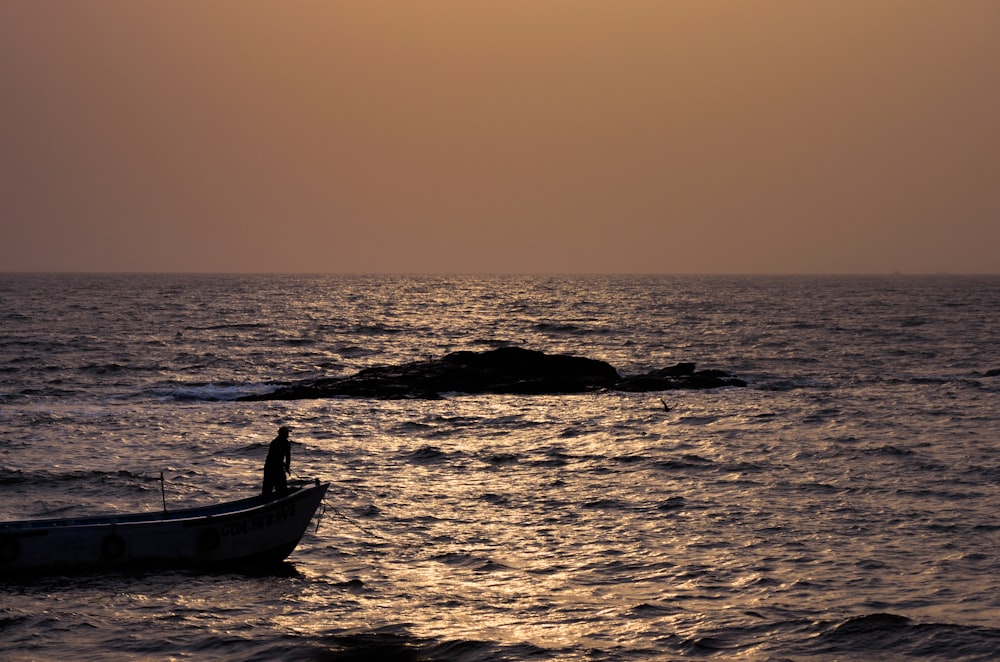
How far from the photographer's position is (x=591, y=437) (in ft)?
116

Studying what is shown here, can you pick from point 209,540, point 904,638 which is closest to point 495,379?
point 209,540

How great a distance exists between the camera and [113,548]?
1877 cm

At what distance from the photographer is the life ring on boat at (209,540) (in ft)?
62.8

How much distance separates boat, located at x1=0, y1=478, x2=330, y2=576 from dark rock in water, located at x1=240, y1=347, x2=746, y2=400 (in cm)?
2542

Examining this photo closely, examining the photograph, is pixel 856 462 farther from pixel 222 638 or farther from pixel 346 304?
pixel 346 304

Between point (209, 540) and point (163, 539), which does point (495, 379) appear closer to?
point (209, 540)

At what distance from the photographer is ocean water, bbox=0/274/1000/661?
15.8 m

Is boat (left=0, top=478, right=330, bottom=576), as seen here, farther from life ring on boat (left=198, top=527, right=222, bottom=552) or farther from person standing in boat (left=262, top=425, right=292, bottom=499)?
person standing in boat (left=262, top=425, right=292, bottom=499)

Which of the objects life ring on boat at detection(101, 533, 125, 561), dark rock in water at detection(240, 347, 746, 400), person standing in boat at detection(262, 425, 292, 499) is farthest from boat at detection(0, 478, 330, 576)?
dark rock in water at detection(240, 347, 746, 400)

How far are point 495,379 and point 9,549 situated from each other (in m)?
31.8

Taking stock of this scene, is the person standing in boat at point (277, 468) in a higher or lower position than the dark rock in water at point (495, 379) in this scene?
higher

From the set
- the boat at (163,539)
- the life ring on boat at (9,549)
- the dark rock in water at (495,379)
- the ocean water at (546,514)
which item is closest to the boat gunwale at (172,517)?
the boat at (163,539)

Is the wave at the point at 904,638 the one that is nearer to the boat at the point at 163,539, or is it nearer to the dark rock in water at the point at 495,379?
the boat at the point at 163,539

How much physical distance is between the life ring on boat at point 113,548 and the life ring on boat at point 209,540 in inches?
53.7
